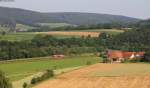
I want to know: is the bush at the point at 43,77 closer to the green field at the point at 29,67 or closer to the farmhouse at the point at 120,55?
the green field at the point at 29,67

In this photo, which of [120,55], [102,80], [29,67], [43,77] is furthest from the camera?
[120,55]

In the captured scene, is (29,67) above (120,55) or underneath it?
above

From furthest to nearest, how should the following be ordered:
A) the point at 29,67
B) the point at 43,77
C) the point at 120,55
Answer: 1. the point at 120,55
2. the point at 29,67
3. the point at 43,77

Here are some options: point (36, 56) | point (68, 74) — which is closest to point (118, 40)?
point (36, 56)

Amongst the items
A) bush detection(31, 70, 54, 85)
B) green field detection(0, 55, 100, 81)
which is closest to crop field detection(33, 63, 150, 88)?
bush detection(31, 70, 54, 85)

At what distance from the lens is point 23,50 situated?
77875mm

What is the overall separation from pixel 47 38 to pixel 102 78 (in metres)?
55.8

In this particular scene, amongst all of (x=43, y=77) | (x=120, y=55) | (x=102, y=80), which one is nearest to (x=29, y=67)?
(x=43, y=77)

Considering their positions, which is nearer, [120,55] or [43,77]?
[43,77]

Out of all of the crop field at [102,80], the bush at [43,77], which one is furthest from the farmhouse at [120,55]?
the bush at [43,77]

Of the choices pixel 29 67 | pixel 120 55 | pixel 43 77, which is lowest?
pixel 120 55

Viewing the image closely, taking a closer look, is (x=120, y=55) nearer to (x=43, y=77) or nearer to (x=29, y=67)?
(x=29, y=67)

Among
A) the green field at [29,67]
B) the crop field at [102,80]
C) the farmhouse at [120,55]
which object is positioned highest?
the crop field at [102,80]

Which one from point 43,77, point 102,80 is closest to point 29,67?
point 43,77
